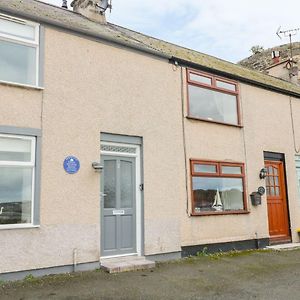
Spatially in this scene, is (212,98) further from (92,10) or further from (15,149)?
(15,149)

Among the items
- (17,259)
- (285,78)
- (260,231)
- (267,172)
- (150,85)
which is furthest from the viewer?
(285,78)

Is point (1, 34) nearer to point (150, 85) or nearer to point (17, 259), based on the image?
point (150, 85)

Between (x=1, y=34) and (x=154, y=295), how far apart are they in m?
5.64

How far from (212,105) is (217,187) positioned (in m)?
2.36

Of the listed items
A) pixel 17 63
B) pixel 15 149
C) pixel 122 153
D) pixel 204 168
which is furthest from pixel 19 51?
pixel 204 168

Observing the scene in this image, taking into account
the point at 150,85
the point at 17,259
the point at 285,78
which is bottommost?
the point at 17,259

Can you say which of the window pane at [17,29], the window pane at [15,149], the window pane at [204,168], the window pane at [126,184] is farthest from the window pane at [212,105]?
the window pane at [15,149]

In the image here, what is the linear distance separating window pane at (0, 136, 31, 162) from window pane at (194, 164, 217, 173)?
4.45 m

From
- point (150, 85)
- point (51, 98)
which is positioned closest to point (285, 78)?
point (150, 85)

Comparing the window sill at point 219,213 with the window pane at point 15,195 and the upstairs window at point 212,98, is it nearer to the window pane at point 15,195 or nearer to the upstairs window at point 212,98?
the upstairs window at point 212,98

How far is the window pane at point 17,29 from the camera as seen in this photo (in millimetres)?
7414

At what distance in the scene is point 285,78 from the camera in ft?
55.8

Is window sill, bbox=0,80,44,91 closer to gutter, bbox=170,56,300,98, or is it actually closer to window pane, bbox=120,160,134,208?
window pane, bbox=120,160,134,208

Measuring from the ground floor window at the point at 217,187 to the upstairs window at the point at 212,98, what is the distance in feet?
4.32
